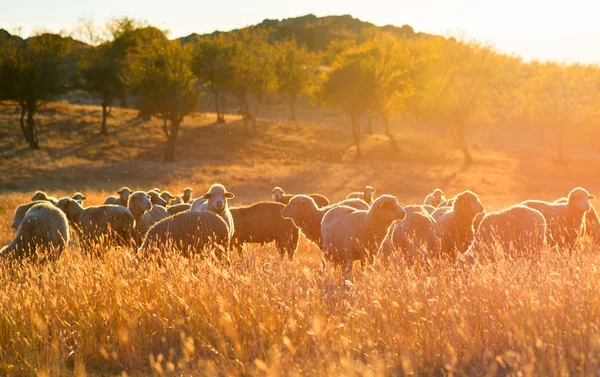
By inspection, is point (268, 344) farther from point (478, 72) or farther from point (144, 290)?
point (478, 72)

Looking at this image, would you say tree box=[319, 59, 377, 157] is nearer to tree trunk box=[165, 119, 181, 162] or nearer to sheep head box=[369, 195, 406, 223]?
tree trunk box=[165, 119, 181, 162]

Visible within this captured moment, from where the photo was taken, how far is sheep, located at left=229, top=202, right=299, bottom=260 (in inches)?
553

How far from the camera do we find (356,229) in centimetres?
1045

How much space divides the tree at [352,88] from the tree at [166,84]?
13248mm

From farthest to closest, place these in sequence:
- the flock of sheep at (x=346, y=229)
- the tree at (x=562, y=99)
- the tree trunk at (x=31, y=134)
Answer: the tree at (x=562, y=99) < the tree trunk at (x=31, y=134) < the flock of sheep at (x=346, y=229)

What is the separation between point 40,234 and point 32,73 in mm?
42072

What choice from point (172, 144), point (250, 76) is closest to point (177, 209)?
point (172, 144)

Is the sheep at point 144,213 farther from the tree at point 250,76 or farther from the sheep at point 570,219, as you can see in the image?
the tree at point 250,76

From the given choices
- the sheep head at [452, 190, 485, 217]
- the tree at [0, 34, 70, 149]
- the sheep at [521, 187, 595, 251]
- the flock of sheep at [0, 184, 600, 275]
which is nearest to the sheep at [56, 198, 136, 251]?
the flock of sheep at [0, 184, 600, 275]

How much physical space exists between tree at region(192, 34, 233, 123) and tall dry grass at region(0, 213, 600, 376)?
5539 cm

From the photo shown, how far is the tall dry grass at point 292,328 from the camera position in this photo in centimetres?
544

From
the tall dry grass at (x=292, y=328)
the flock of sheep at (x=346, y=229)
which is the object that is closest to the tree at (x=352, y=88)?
the flock of sheep at (x=346, y=229)

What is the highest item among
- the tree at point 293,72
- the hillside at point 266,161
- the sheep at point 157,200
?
the tree at point 293,72

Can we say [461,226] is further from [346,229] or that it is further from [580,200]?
[580,200]
